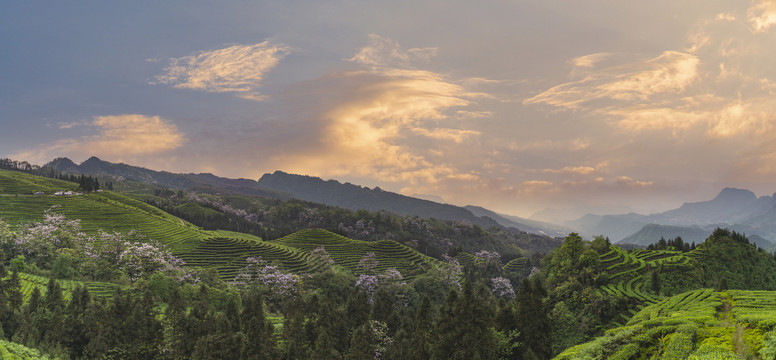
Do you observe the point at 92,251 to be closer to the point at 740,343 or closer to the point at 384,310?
the point at 384,310

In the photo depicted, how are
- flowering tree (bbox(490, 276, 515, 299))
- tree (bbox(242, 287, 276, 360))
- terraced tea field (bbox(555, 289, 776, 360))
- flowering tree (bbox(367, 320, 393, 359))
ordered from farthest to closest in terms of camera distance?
flowering tree (bbox(490, 276, 515, 299))
flowering tree (bbox(367, 320, 393, 359))
tree (bbox(242, 287, 276, 360))
terraced tea field (bbox(555, 289, 776, 360))

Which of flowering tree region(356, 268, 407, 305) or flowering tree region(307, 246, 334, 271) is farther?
flowering tree region(307, 246, 334, 271)

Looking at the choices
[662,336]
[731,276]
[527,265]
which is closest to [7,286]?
[662,336]

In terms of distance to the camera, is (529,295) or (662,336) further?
(529,295)

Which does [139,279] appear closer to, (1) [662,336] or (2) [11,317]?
(2) [11,317]

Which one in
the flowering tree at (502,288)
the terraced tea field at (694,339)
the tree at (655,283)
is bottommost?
the flowering tree at (502,288)

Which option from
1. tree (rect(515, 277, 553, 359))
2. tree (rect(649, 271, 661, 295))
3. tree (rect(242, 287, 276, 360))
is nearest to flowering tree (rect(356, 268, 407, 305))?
tree (rect(242, 287, 276, 360))

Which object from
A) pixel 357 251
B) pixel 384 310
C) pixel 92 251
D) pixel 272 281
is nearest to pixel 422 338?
pixel 384 310

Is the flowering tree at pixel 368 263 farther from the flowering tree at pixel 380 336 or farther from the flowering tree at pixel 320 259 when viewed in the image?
the flowering tree at pixel 380 336

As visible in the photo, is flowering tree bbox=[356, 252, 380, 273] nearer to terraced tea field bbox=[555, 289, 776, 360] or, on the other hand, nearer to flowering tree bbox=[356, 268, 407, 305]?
flowering tree bbox=[356, 268, 407, 305]

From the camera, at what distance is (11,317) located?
48.5 m

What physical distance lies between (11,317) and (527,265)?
170m

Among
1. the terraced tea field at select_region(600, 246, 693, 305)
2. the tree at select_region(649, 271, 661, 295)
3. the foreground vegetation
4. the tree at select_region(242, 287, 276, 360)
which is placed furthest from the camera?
the tree at select_region(649, 271, 661, 295)

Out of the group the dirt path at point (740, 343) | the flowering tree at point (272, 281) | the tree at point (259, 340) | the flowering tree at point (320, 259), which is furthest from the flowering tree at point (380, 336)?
the flowering tree at point (320, 259)
